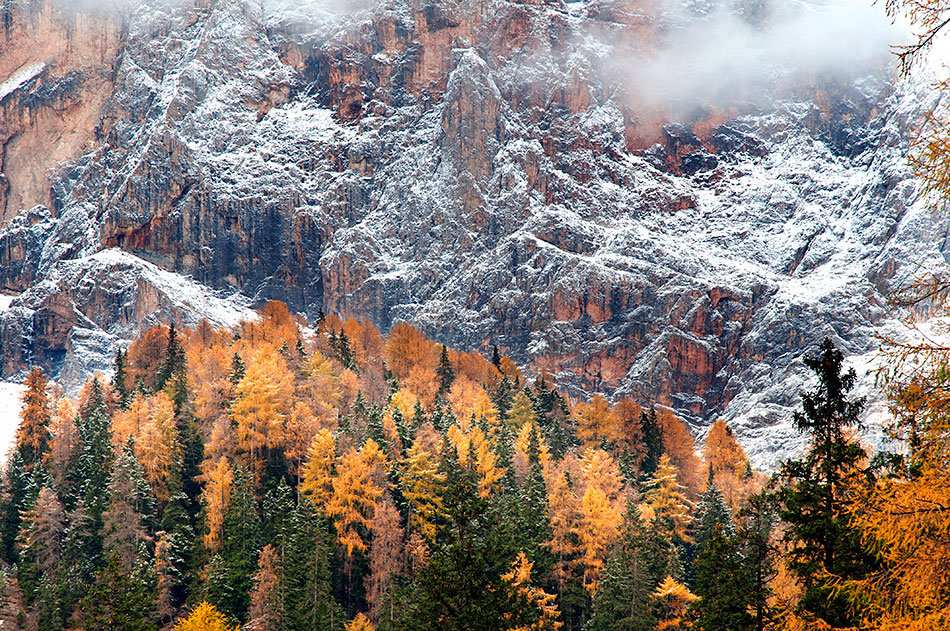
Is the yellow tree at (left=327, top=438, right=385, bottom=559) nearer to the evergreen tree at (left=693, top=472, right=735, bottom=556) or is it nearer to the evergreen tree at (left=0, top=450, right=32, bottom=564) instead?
the evergreen tree at (left=693, top=472, right=735, bottom=556)

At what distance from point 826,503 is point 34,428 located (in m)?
78.8

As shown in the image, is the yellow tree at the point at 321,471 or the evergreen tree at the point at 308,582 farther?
the yellow tree at the point at 321,471

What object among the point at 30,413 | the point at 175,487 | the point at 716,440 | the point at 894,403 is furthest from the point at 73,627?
the point at 716,440

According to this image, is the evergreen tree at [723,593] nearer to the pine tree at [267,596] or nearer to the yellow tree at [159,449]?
the pine tree at [267,596]

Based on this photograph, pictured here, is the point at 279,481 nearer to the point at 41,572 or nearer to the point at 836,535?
the point at 41,572

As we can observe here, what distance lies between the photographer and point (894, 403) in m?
13.8

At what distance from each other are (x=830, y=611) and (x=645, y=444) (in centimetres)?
7885

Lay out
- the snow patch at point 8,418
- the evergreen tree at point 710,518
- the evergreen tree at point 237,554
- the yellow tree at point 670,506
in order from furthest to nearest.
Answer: the snow patch at point 8,418, the yellow tree at point 670,506, the evergreen tree at point 710,518, the evergreen tree at point 237,554

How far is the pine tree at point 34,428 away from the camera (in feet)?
272

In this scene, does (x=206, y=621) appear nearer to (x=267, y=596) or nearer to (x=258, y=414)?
(x=267, y=596)

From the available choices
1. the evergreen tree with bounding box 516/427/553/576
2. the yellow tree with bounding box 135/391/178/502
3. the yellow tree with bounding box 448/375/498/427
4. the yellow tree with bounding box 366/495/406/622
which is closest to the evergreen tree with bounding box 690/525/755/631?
the evergreen tree with bounding box 516/427/553/576

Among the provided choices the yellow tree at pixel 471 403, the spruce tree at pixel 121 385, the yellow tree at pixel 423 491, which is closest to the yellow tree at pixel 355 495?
the yellow tree at pixel 423 491

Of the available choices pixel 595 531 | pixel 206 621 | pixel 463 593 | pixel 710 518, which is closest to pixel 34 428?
pixel 206 621

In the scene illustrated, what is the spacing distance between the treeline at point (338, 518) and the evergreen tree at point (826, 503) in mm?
948
